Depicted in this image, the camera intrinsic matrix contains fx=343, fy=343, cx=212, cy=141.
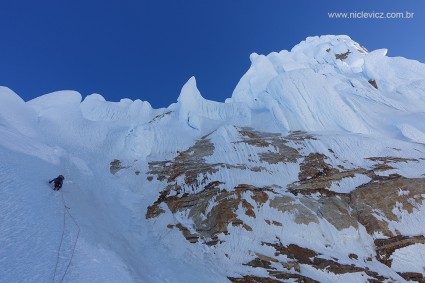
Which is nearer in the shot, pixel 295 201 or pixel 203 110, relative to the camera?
pixel 295 201

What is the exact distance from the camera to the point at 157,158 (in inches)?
1372

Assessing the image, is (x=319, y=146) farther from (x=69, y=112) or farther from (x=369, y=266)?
(x=69, y=112)

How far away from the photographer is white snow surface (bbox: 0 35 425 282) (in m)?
16.8

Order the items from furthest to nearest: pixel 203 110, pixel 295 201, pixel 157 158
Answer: pixel 203 110
pixel 157 158
pixel 295 201

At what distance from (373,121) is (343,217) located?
23505 millimetres

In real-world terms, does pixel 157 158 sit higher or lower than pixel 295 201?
higher

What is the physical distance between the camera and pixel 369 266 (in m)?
21.6

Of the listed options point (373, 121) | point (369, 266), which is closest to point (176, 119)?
point (373, 121)

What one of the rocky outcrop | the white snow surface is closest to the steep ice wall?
the white snow surface

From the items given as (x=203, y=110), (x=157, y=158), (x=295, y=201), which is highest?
(x=203, y=110)

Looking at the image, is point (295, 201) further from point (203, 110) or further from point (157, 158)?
point (203, 110)

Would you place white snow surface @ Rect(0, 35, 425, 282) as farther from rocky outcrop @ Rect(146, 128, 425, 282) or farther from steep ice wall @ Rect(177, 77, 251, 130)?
rocky outcrop @ Rect(146, 128, 425, 282)

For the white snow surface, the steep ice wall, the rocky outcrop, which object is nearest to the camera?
the white snow surface

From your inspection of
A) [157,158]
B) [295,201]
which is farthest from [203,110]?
[295,201]
